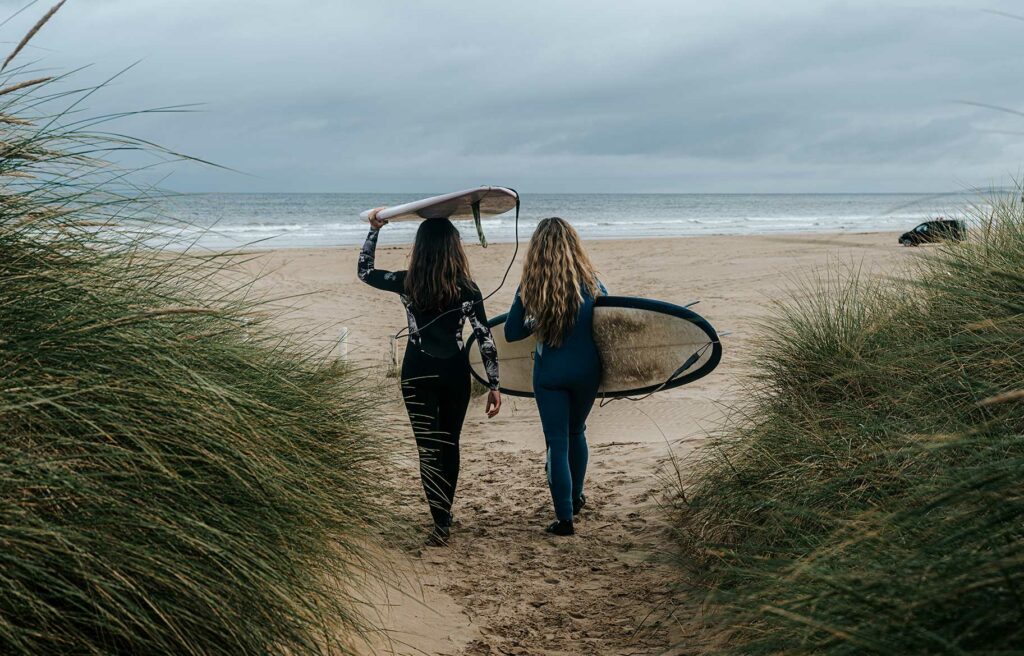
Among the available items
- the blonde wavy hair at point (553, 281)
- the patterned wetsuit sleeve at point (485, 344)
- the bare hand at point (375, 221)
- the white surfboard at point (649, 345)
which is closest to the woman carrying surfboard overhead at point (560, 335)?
the blonde wavy hair at point (553, 281)

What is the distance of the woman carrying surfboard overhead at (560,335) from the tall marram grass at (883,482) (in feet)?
2.68

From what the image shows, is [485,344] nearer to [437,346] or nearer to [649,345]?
[437,346]

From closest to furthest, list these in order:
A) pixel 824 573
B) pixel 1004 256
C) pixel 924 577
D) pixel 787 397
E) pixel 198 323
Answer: pixel 924 577, pixel 824 573, pixel 198 323, pixel 1004 256, pixel 787 397

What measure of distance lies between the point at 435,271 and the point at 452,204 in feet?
1.97

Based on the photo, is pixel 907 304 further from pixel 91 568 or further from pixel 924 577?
pixel 91 568

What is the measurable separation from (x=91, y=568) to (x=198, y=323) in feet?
3.86

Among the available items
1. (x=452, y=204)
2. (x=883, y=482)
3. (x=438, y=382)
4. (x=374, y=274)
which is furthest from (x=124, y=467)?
(x=452, y=204)

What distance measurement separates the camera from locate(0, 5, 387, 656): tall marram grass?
216cm

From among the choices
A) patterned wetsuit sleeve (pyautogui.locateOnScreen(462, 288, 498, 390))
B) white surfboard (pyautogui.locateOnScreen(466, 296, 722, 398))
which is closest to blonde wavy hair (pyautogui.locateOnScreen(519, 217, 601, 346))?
patterned wetsuit sleeve (pyautogui.locateOnScreen(462, 288, 498, 390))

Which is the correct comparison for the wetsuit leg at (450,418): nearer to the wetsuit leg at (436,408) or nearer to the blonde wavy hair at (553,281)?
the wetsuit leg at (436,408)

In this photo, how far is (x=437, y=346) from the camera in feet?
16.6

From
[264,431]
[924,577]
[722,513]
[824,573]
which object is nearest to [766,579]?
[824,573]

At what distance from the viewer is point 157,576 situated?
2.19 m

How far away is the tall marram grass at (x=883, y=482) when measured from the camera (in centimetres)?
191
